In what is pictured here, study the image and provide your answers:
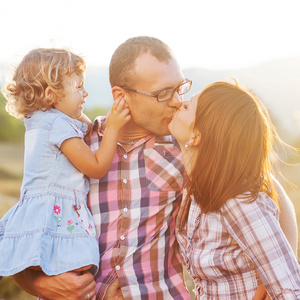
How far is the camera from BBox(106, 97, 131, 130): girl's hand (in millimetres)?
2385

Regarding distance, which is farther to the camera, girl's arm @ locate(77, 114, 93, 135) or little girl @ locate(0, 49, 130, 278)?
girl's arm @ locate(77, 114, 93, 135)

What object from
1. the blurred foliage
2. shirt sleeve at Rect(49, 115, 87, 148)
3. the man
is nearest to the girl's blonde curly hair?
shirt sleeve at Rect(49, 115, 87, 148)

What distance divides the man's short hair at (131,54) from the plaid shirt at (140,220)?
1.32 ft

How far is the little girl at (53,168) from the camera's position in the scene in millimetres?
2182

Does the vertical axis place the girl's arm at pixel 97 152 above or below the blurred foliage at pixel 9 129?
above

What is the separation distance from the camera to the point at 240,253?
1984 mm

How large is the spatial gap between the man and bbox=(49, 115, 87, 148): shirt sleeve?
0.26 meters

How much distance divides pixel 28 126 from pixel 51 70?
0.31 metres

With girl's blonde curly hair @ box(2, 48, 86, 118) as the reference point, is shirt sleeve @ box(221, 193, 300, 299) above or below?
below

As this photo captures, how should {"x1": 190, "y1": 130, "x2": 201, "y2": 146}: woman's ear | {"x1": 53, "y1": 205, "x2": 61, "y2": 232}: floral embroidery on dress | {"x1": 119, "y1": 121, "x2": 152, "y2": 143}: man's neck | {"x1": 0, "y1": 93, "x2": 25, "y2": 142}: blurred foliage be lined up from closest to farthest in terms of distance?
{"x1": 190, "y1": 130, "x2": 201, "y2": 146}: woman's ear, {"x1": 53, "y1": 205, "x2": 61, "y2": 232}: floral embroidery on dress, {"x1": 119, "y1": 121, "x2": 152, "y2": 143}: man's neck, {"x1": 0, "y1": 93, "x2": 25, "y2": 142}: blurred foliage

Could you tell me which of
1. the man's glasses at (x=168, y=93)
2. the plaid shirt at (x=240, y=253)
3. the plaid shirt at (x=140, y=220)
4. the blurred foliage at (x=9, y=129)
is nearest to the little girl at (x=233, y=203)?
the plaid shirt at (x=240, y=253)

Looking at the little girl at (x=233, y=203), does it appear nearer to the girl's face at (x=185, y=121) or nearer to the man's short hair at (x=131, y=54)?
the girl's face at (x=185, y=121)

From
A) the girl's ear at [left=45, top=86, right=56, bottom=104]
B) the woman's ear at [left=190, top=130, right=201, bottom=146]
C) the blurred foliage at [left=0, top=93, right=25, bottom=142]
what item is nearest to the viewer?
the woman's ear at [left=190, top=130, right=201, bottom=146]

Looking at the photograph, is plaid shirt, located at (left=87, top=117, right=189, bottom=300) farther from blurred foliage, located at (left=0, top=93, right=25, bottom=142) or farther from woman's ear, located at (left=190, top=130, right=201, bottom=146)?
blurred foliage, located at (left=0, top=93, right=25, bottom=142)
